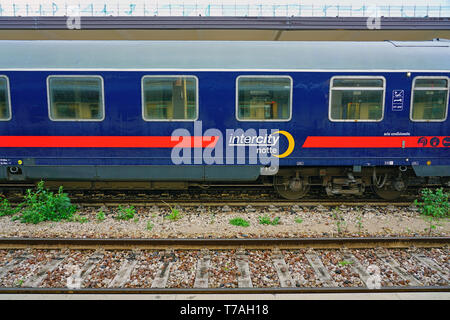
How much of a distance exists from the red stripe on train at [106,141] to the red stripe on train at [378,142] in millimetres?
2327

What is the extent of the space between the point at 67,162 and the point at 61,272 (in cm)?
306

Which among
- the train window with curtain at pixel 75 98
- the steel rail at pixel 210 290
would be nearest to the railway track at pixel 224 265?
the steel rail at pixel 210 290

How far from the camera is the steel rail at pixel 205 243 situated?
15.6ft

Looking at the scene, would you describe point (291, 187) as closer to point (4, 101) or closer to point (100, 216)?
point (100, 216)

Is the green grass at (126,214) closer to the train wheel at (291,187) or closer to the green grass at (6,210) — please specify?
the green grass at (6,210)

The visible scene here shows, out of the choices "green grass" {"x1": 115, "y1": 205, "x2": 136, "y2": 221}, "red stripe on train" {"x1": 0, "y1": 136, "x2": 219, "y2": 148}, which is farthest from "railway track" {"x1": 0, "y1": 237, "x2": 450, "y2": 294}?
"red stripe on train" {"x1": 0, "y1": 136, "x2": 219, "y2": 148}

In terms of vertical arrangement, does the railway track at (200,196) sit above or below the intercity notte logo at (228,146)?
below

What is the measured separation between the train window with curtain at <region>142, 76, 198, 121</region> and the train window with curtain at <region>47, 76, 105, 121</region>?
100 centimetres

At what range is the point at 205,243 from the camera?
15.7 ft

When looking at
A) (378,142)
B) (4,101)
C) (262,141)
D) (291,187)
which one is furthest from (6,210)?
(378,142)

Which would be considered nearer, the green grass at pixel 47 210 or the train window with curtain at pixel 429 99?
the green grass at pixel 47 210

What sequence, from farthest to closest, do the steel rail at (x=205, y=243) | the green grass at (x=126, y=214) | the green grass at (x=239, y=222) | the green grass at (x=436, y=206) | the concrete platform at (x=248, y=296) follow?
the green grass at (x=436, y=206) → the green grass at (x=126, y=214) → the green grass at (x=239, y=222) → the steel rail at (x=205, y=243) → the concrete platform at (x=248, y=296)

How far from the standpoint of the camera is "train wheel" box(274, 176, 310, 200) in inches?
277

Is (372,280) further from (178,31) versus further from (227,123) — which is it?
(178,31)
